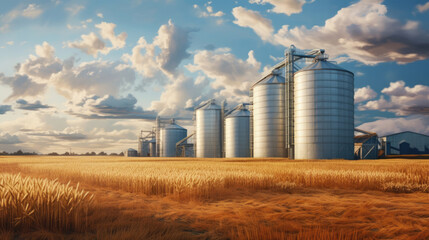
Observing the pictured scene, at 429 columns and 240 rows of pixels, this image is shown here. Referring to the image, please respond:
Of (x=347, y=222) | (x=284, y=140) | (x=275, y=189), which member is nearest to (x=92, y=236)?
(x=347, y=222)

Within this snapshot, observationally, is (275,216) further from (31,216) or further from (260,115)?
(260,115)

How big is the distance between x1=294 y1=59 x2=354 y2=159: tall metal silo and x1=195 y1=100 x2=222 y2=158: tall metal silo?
25.2 meters

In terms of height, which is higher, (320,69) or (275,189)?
(320,69)

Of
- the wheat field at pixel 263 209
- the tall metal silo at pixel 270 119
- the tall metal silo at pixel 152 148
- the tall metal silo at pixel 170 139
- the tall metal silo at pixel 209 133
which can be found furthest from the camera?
the tall metal silo at pixel 152 148

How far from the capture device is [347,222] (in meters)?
5.99

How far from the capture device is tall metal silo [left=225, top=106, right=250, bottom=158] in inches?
2283

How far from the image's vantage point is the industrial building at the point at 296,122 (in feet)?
132

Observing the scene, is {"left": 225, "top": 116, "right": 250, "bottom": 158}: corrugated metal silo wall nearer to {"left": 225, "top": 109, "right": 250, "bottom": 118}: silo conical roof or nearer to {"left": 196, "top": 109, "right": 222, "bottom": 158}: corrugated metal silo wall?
{"left": 225, "top": 109, "right": 250, "bottom": 118}: silo conical roof

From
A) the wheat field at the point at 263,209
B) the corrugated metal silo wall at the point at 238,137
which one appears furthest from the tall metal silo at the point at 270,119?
the wheat field at the point at 263,209

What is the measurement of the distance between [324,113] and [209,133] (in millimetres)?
29556

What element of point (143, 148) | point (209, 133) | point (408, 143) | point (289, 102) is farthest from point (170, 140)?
point (408, 143)

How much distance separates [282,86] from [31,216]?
45.8 metres

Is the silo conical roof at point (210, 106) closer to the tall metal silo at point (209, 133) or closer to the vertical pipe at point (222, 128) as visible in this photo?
the tall metal silo at point (209, 133)

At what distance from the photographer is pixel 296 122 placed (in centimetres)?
4225
